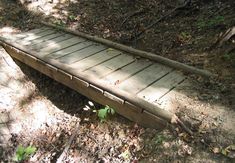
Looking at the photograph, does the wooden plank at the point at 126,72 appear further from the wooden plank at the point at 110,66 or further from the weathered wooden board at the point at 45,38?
the weathered wooden board at the point at 45,38

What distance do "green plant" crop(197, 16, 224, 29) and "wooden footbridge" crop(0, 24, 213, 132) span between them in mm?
1539

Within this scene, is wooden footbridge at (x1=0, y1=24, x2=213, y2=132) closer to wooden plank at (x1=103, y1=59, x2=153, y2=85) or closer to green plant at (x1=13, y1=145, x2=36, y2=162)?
wooden plank at (x1=103, y1=59, x2=153, y2=85)

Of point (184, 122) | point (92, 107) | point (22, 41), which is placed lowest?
point (92, 107)

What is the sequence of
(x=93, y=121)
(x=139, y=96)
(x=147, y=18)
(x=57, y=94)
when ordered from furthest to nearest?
(x=147, y=18) → (x=57, y=94) → (x=93, y=121) → (x=139, y=96)

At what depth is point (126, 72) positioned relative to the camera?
461 cm

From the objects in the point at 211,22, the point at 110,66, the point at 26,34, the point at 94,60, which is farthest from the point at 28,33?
the point at 211,22

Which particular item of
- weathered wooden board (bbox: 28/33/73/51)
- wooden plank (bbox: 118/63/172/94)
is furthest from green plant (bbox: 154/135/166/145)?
weathered wooden board (bbox: 28/33/73/51)

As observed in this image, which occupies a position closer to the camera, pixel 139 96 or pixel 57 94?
pixel 139 96

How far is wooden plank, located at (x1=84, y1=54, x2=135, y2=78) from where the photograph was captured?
4.59 meters

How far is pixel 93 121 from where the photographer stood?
14.7ft

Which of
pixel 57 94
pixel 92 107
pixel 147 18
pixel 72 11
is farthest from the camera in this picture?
pixel 72 11

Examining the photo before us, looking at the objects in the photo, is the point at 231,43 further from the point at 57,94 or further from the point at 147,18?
the point at 57,94

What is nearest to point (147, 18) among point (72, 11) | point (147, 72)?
point (72, 11)

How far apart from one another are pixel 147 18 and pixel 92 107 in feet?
10.5
